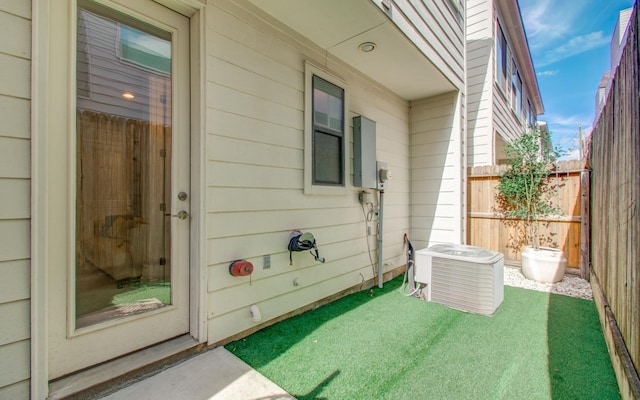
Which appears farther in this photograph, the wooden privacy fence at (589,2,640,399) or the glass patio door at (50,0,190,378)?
the glass patio door at (50,0,190,378)

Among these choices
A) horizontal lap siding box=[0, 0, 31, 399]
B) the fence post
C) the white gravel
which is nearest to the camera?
horizontal lap siding box=[0, 0, 31, 399]

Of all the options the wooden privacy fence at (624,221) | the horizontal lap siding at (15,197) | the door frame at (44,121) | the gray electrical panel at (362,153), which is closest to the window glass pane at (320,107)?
the gray electrical panel at (362,153)

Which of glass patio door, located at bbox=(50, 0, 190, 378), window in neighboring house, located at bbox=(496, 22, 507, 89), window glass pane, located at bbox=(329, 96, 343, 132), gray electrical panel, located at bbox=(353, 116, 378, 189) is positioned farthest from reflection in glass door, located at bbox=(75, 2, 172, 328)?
window in neighboring house, located at bbox=(496, 22, 507, 89)

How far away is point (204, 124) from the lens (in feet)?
6.79

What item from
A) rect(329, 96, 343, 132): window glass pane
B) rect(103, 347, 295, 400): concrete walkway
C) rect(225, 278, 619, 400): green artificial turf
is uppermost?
rect(329, 96, 343, 132): window glass pane

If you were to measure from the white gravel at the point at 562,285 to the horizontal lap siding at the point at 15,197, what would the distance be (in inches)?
185

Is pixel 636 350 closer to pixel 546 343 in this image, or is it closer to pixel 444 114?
pixel 546 343

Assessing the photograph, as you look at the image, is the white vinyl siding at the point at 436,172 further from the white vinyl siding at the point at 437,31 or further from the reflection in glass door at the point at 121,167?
→ the reflection in glass door at the point at 121,167

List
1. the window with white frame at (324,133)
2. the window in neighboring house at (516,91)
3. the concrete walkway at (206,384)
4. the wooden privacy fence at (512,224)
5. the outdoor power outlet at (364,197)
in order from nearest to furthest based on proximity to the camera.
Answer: the concrete walkway at (206,384), the window with white frame at (324,133), the outdoor power outlet at (364,197), the wooden privacy fence at (512,224), the window in neighboring house at (516,91)

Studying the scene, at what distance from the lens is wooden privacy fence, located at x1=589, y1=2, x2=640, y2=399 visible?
4.88 ft

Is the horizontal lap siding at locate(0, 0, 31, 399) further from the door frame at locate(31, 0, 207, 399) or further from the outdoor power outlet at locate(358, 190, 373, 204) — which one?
the outdoor power outlet at locate(358, 190, 373, 204)

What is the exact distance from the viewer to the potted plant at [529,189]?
424cm

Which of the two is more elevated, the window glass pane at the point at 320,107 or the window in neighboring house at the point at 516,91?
the window in neighboring house at the point at 516,91

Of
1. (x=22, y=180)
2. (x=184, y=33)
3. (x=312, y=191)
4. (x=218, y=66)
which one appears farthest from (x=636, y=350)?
(x=184, y=33)
